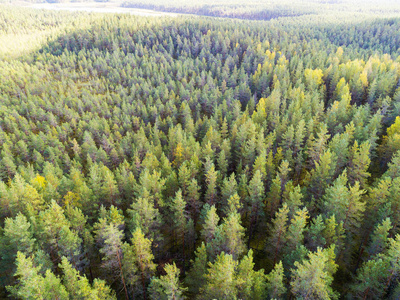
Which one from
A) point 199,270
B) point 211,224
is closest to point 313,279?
point 211,224

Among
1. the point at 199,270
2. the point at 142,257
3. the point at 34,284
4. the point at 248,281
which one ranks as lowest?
the point at 199,270

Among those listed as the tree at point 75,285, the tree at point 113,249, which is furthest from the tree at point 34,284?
Answer: the tree at point 113,249

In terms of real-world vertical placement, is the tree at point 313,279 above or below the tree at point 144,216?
above

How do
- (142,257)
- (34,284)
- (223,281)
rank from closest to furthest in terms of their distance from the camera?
(34,284) < (223,281) < (142,257)

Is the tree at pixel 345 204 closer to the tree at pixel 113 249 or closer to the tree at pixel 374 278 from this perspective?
the tree at pixel 374 278

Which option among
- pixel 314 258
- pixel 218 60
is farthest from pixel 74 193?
pixel 218 60

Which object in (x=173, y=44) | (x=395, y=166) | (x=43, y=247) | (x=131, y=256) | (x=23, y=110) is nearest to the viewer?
(x=131, y=256)

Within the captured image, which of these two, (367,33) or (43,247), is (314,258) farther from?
(367,33)

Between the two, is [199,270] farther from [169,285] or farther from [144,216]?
[144,216]

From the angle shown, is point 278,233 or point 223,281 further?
point 278,233
